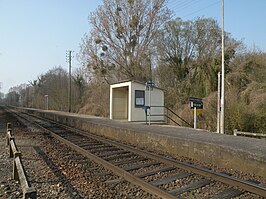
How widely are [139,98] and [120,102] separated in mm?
3910

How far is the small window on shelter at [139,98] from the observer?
747 inches

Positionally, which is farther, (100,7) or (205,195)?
(100,7)

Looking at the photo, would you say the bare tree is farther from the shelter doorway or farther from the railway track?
the railway track

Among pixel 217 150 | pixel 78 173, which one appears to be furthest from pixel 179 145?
pixel 78 173

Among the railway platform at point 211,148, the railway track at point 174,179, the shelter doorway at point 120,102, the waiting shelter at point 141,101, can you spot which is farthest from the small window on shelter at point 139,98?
the railway track at point 174,179

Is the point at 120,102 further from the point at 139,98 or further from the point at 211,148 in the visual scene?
the point at 211,148

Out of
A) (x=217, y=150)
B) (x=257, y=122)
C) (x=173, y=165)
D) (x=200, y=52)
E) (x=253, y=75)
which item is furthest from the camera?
(x=200, y=52)

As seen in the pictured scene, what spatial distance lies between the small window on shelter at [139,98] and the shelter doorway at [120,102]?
3.11m

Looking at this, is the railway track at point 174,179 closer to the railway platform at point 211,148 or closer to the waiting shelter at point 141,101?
the railway platform at point 211,148

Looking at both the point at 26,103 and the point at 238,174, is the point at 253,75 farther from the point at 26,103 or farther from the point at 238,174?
the point at 26,103

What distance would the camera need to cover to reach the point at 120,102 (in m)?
22.7

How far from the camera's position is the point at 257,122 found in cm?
1551

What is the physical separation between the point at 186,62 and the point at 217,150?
78.2ft

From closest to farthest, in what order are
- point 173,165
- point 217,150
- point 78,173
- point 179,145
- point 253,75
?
point 78,173 → point 173,165 → point 217,150 → point 179,145 → point 253,75
